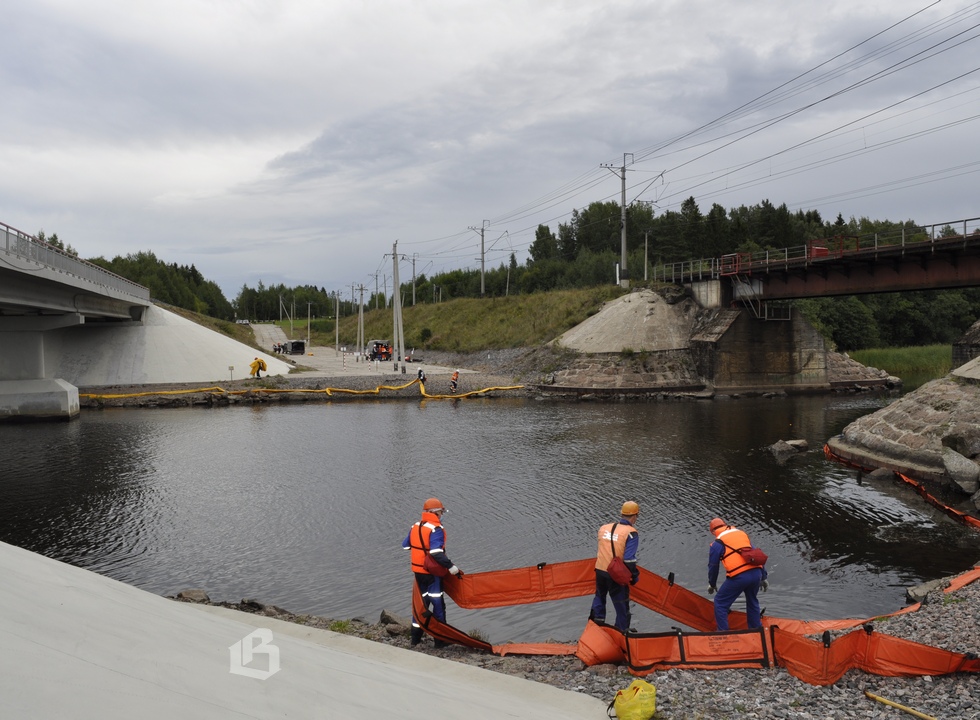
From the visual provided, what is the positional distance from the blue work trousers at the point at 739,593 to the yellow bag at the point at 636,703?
3567 mm

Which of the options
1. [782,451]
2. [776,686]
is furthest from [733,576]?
[782,451]

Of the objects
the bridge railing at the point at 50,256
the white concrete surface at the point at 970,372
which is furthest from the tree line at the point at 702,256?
the bridge railing at the point at 50,256

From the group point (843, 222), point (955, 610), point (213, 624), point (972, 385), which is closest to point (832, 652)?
Answer: point (955, 610)

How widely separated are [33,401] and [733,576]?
4719 cm

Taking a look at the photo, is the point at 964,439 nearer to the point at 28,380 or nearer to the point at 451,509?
the point at 451,509

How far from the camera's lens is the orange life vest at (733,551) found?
11.4 meters

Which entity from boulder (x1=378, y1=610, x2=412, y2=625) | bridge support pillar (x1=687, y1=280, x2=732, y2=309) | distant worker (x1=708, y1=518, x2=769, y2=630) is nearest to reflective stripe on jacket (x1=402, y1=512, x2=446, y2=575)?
boulder (x1=378, y1=610, x2=412, y2=625)

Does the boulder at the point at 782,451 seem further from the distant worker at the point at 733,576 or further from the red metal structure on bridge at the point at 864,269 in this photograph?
the distant worker at the point at 733,576

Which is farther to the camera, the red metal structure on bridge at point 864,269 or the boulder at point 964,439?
the red metal structure on bridge at point 864,269

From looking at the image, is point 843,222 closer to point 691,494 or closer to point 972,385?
point 972,385

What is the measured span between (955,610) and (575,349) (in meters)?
52.2

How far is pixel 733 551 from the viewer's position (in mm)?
11562

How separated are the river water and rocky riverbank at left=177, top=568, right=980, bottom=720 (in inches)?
107

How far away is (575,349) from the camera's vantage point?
6425 centimetres
